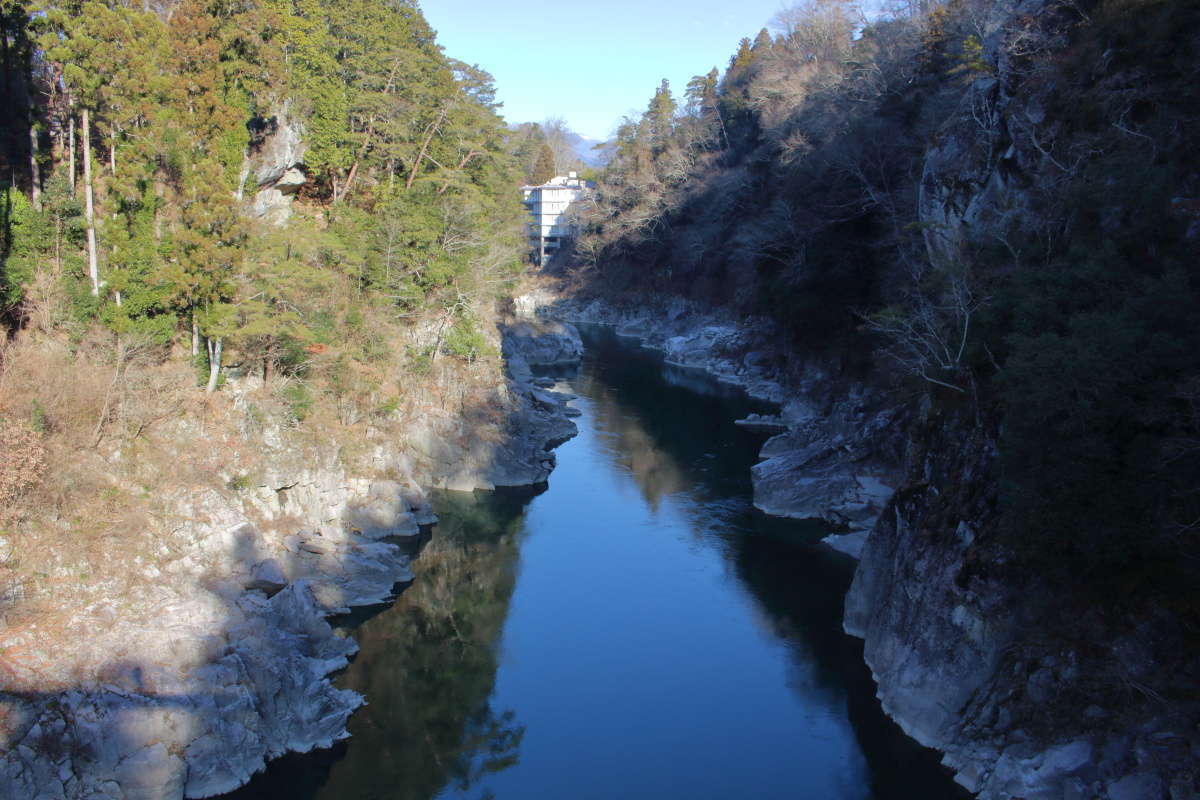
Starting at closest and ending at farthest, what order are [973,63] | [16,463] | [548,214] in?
[16,463]
[973,63]
[548,214]

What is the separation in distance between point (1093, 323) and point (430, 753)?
41.7ft

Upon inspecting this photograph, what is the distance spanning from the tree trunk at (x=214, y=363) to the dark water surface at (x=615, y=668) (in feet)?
22.1

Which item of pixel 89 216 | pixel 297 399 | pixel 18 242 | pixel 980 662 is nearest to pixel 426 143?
pixel 297 399

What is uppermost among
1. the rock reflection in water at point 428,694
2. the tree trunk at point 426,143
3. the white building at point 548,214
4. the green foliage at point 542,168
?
the green foliage at point 542,168

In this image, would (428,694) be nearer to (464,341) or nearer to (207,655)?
(207,655)

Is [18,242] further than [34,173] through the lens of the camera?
No

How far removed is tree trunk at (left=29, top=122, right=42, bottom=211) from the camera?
18.3 m

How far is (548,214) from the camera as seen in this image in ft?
275

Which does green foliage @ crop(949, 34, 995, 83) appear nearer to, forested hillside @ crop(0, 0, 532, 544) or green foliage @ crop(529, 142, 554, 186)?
forested hillside @ crop(0, 0, 532, 544)

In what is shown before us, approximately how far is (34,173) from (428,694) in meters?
15.1

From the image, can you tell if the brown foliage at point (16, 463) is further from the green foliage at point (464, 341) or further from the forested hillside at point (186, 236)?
the green foliage at point (464, 341)

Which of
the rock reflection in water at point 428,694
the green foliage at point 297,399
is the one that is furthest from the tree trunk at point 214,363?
the rock reflection in water at point 428,694

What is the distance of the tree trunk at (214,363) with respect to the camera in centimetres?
1947

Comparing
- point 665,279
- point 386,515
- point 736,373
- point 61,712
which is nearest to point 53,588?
point 61,712
